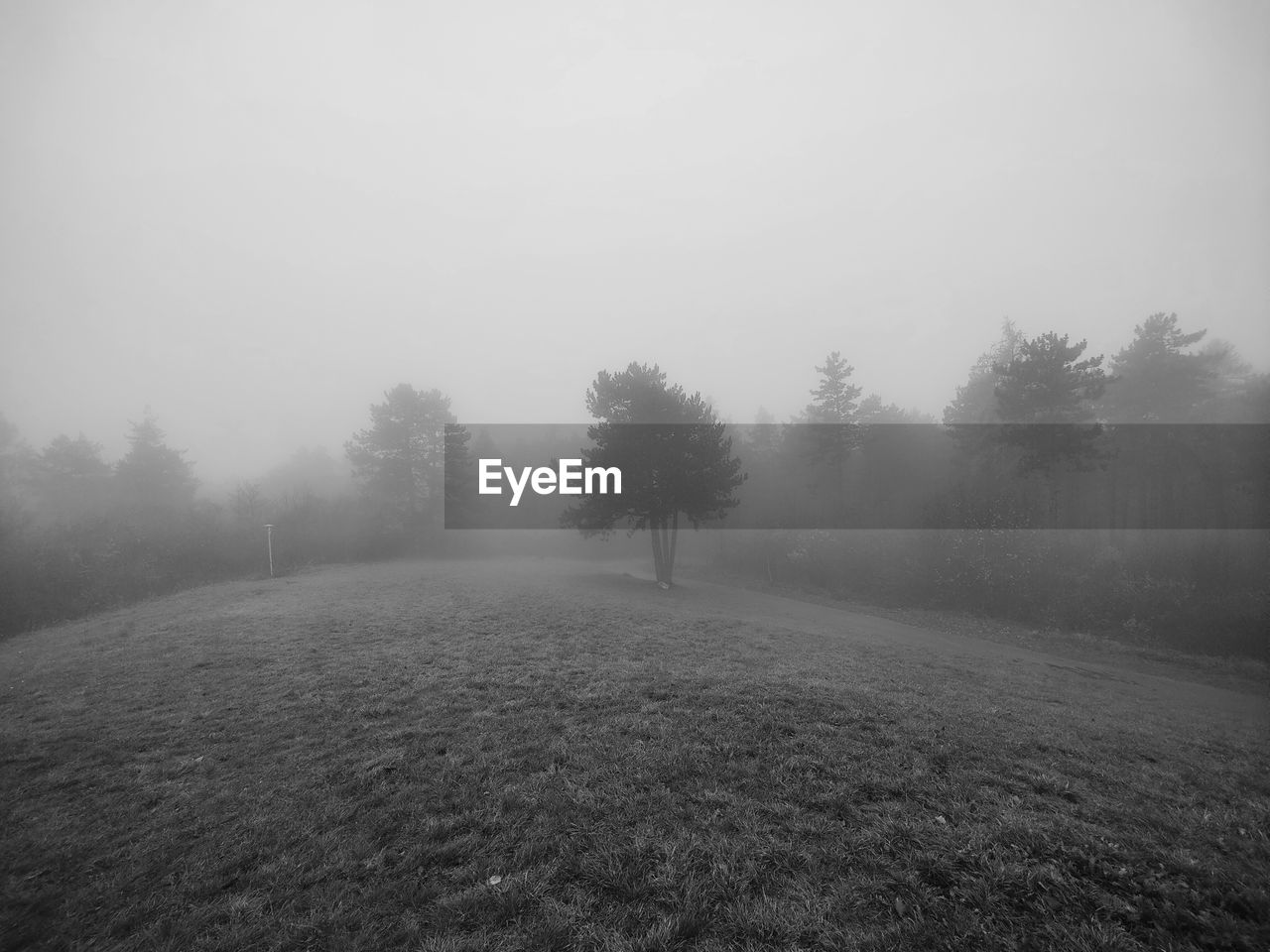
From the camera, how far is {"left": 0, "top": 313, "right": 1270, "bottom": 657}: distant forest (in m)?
21.0

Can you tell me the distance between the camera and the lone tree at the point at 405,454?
43125 millimetres

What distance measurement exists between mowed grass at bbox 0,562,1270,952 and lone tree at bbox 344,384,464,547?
109ft

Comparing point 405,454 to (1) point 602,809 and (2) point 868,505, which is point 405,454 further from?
(1) point 602,809

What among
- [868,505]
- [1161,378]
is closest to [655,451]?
[868,505]

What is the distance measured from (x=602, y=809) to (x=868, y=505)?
3703 centimetres

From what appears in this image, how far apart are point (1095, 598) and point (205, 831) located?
31.2 meters

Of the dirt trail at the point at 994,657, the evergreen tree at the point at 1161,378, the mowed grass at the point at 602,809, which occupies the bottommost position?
the dirt trail at the point at 994,657

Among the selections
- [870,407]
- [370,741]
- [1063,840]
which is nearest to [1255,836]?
[1063,840]

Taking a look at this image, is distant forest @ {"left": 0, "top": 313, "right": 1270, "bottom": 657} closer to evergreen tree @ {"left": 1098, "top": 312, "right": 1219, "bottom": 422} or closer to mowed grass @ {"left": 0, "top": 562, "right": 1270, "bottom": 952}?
evergreen tree @ {"left": 1098, "top": 312, "right": 1219, "bottom": 422}

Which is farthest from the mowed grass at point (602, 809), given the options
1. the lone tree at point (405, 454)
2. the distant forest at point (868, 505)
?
the lone tree at point (405, 454)

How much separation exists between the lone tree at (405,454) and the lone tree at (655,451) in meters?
21.6

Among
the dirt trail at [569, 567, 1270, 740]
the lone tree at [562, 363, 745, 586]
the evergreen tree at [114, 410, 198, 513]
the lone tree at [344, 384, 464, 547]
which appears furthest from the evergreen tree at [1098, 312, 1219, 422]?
the evergreen tree at [114, 410, 198, 513]
